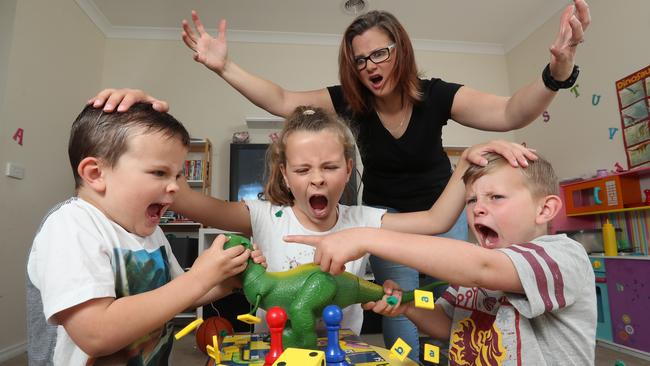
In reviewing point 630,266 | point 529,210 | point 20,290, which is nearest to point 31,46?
point 20,290

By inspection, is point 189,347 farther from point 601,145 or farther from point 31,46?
point 601,145

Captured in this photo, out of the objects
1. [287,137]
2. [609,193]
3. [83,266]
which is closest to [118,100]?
[83,266]

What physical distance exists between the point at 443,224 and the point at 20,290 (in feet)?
9.05

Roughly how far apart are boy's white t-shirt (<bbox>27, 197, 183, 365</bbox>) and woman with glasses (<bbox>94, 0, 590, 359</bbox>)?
2.21ft

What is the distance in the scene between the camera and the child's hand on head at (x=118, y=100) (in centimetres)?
77

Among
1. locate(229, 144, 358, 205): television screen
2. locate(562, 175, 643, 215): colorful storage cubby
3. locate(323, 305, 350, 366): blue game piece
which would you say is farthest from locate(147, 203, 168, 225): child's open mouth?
locate(562, 175, 643, 215): colorful storage cubby

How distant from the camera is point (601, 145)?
124 inches

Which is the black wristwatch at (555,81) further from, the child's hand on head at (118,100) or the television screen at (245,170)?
the television screen at (245,170)

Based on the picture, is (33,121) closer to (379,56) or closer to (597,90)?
(379,56)

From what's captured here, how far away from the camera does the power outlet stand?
2479 mm

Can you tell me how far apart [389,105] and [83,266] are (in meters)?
1.05

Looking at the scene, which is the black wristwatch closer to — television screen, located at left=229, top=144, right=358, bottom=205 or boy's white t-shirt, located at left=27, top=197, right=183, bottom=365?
boy's white t-shirt, located at left=27, top=197, right=183, bottom=365

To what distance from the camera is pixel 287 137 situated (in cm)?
113

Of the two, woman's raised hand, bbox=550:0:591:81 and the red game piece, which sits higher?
woman's raised hand, bbox=550:0:591:81
